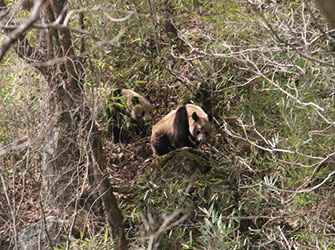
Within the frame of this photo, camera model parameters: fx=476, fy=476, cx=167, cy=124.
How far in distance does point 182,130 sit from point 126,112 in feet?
3.52

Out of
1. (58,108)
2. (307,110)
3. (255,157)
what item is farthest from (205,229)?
(58,108)

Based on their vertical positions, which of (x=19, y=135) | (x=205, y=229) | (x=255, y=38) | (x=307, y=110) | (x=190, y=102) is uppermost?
(x=19, y=135)

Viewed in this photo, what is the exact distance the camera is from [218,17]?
575 cm

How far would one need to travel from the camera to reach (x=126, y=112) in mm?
6824

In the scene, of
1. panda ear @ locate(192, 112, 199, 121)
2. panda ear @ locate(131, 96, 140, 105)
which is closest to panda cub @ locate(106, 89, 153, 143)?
panda ear @ locate(131, 96, 140, 105)

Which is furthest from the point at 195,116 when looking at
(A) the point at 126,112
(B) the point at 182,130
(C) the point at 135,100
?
(A) the point at 126,112

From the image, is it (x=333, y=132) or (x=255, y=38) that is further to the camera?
(x=255, y=38)

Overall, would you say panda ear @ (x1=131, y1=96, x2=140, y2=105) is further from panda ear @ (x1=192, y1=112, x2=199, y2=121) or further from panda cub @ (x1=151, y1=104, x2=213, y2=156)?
panda ear @ (x1=192, y1=112, x2=199, y2=121)

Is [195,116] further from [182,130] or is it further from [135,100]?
[135,100]

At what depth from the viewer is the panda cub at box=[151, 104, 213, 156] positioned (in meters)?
6.05

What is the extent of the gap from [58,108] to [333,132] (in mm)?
2733

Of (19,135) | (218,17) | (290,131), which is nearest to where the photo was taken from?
(19,135)

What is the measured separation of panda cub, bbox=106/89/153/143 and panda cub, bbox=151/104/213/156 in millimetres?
498

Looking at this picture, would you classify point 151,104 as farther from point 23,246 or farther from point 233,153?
point 23,246
